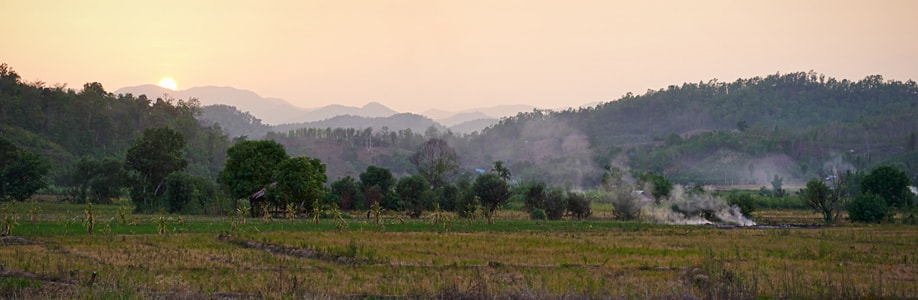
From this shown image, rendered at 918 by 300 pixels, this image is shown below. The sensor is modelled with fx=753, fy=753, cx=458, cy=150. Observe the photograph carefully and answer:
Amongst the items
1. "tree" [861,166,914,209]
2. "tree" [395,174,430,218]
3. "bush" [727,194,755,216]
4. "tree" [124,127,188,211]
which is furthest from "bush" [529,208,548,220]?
"tree" [124,127,188,211]

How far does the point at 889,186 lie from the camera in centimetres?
6981

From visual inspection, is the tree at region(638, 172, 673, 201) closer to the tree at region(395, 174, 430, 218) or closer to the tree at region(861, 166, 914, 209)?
the tree at region(861, 166, 914, 209)

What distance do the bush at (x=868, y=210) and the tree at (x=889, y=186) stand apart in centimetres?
821

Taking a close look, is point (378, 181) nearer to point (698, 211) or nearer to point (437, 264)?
point (698, 211)

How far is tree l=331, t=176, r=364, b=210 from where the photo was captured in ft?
232

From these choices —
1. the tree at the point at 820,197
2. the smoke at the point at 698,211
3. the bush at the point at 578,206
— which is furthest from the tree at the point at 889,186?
the bush at the point at 578,206

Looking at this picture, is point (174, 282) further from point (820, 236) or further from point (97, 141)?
point (97, 141)

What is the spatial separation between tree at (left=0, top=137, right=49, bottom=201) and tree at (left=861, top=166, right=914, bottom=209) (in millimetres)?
77299

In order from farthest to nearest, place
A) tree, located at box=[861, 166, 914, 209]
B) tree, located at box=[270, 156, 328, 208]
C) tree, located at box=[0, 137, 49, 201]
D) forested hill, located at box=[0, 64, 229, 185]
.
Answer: forested hill, located at box=[0, 64, 229, 185]
tree, located at box=[861, 166, 914, 209]
tree, located at box=[0, 137, 49, 201]
tree, located at box=[270, 156, 328, 208]

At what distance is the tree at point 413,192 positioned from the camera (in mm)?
70812

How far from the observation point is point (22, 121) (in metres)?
110

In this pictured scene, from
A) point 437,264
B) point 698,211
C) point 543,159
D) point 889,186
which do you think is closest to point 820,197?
point 889,186

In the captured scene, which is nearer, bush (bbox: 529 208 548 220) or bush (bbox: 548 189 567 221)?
bush (bbox: 529 208 548 220)

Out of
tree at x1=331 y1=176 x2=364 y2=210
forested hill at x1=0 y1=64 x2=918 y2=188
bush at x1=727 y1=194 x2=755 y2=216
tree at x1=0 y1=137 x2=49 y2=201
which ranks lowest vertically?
bush at x1=727 y1=194 x2=755 y2=216
